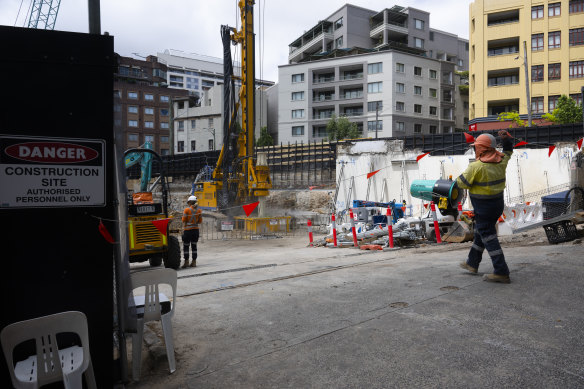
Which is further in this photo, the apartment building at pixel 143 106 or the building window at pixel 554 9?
the apartment building at pixel 143 106

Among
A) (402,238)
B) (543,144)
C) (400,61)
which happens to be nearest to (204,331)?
(402,238)

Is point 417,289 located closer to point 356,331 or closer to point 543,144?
point 356,331

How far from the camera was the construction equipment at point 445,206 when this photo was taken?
887 centimetres

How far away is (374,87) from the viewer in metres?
47.8

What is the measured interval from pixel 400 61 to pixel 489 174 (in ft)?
150

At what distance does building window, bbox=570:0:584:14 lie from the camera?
3462 cm

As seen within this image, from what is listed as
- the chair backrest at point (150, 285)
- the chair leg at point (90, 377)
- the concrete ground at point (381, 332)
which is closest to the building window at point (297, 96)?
the concrete ground at point (381, 332)

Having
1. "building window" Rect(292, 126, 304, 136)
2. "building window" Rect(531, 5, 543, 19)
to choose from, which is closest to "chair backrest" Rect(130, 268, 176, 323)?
"building window" Rect(531, 5, 543, 19)

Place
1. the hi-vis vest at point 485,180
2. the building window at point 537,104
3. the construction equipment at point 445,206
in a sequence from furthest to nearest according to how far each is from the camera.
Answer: the building window at point 537,104 → the construction equipment at point 445,206 → the hi-vis vest at point 485,180

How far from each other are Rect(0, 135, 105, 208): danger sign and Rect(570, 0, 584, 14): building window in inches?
1734

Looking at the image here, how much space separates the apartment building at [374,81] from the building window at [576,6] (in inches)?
618

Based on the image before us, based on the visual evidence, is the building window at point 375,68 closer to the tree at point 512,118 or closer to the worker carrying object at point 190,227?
the tree at point 512,118

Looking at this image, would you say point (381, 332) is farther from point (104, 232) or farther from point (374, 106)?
point (374, 106)

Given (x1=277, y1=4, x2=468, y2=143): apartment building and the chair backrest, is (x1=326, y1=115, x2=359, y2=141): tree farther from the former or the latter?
the chair backrest
